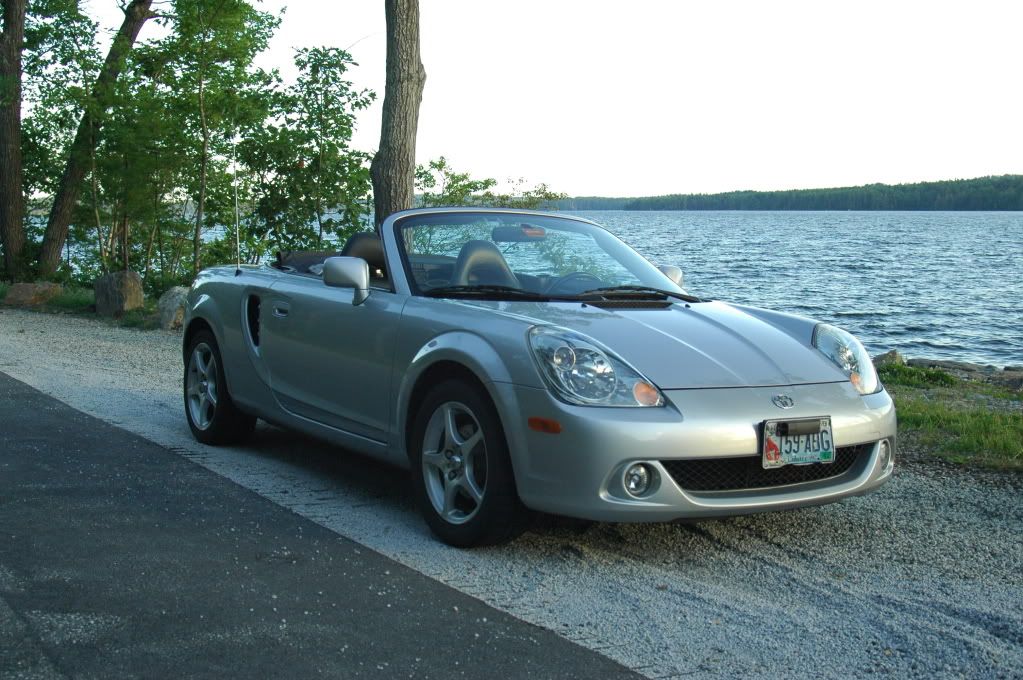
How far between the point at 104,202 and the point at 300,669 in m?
17.9

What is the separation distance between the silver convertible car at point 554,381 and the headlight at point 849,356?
0.5 inches

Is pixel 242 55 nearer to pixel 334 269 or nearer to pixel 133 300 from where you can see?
pixel 133 300

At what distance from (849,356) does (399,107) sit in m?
6.58

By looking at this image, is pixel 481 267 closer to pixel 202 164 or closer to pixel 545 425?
pixel 545 425

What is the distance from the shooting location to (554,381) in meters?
3.99

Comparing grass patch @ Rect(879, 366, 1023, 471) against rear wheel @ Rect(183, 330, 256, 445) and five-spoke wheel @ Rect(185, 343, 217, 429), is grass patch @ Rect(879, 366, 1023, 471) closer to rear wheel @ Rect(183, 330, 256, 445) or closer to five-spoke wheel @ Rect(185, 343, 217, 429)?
rear wheel @ Rect(183, 330, 256, 445)

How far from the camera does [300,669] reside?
3.08 m

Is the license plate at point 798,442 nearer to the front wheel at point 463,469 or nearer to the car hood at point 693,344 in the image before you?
the car hood at point 693,344

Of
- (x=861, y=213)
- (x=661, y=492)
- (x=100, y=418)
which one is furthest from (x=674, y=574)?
(x=861, y=213)

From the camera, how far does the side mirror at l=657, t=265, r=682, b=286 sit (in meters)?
5.70

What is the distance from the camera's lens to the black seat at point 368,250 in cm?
559

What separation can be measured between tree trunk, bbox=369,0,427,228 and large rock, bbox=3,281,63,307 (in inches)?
344

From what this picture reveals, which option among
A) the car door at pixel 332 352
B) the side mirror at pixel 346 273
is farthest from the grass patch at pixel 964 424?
the side mirror at pixel 346 273

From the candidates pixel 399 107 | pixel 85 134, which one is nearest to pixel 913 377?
pixel 399 107
